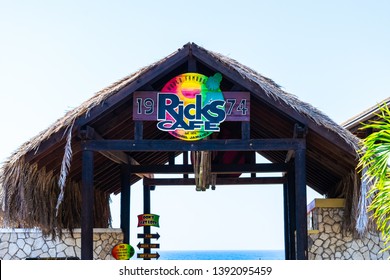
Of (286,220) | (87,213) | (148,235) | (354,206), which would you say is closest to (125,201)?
(148,235)

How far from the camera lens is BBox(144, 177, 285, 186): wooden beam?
56.1 ft

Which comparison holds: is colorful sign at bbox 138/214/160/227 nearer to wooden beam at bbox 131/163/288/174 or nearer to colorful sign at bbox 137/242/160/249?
colorful sign at bbox 137/242/160/249

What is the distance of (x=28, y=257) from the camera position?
586 inches

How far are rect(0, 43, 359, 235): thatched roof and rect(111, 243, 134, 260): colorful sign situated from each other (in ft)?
3.45

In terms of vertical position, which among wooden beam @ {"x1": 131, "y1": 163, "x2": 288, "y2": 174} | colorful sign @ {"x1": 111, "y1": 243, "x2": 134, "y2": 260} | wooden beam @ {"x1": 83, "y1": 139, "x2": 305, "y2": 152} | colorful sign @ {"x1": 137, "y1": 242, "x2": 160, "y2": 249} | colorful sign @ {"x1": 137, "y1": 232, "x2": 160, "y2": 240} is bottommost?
colorful sign @ {"x1": 111, "y1": 243, "x2": 134, "y2": 260}

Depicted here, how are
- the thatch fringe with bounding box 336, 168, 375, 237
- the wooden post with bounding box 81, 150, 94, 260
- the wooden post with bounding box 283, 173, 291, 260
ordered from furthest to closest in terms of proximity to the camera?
the wooden post with bounding box 283, 173, 291, 260
the wooden post with bounding box 81, 150, 94, 260
the thatch fringe with bounding box 336, 168, 375, 237

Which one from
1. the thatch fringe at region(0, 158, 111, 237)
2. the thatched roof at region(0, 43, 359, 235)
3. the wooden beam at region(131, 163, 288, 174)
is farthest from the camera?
the wooden beam at region(131, 163, 288, 174)

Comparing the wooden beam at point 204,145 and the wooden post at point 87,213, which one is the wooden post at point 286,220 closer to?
the wooden beam at point 204,145

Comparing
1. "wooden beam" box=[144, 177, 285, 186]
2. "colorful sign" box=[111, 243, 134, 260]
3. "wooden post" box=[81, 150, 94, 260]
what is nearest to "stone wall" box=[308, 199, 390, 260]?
"wooden beam" box=[144, 177, 285, 186]

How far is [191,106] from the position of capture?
1282 cm

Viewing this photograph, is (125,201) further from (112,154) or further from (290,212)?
(290,212)

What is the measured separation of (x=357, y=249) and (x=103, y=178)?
5.49 metres
